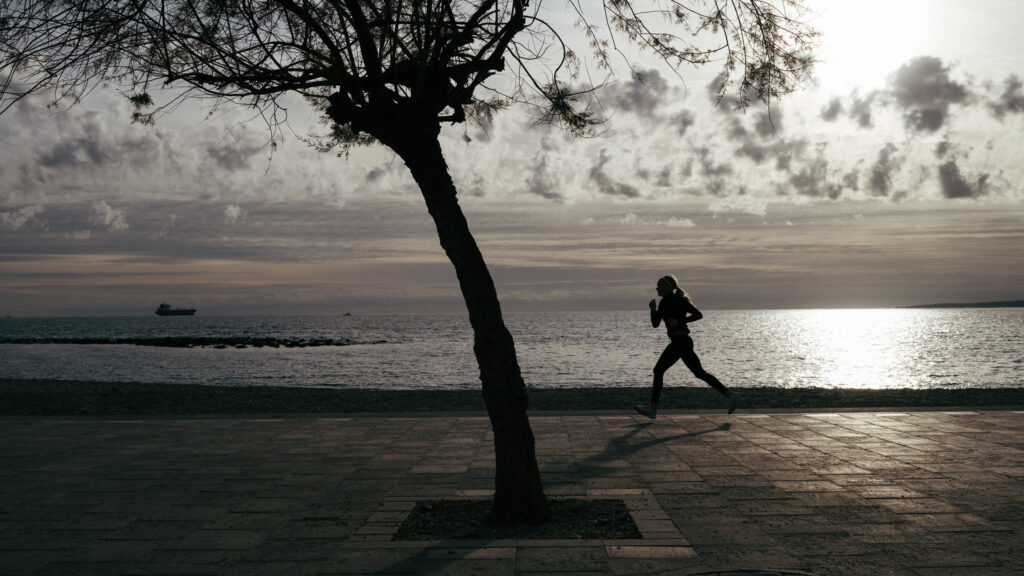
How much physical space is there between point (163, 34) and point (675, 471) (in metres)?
5.90

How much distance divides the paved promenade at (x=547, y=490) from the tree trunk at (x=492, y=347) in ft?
1.90

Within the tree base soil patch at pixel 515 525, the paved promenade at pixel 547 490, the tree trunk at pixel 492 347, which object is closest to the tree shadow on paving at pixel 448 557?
the paved promenade at pixel 547 490

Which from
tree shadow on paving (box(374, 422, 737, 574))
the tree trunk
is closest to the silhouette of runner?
the tree trunk

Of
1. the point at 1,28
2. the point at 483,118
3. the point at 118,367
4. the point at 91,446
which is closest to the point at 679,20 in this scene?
the point at 483,118

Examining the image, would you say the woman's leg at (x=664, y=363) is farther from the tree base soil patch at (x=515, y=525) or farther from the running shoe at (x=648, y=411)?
the tree base soil patch at (x=515, y=525)

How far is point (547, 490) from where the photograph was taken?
6.20m

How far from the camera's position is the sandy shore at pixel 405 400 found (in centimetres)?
1306

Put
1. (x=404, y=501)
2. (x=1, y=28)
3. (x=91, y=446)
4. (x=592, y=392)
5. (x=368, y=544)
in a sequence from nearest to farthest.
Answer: (x=368, y=544), (x=1, y=28), (x=404, y=501), (x=91, y=446), (x=592, y=392)

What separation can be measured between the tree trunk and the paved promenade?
0.58m

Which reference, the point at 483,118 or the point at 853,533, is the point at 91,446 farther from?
the point at 853,533

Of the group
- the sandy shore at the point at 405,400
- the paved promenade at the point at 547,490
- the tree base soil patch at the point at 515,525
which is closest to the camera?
the paved promenade at the point at 547,490

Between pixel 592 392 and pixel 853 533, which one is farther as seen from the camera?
pixel 592 392

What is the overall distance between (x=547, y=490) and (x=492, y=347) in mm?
1699

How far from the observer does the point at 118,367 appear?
42656 mm
